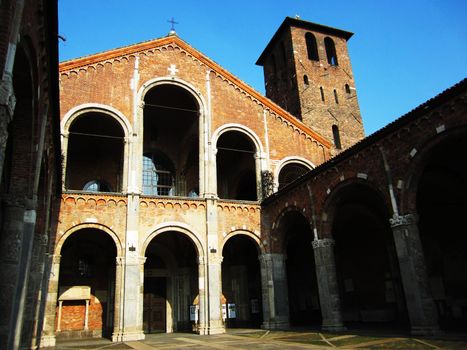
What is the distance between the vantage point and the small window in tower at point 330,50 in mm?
32906

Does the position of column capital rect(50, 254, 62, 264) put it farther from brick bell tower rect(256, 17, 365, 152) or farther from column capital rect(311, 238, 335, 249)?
brick bell tower rect(256, 17, 365, 152)

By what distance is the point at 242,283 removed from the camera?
2303 centimetres

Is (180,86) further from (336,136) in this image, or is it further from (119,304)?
(336,136)

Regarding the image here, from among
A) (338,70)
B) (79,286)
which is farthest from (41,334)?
(338,70)

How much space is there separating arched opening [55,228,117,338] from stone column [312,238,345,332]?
10390 mm

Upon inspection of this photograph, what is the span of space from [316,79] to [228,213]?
1577 cm

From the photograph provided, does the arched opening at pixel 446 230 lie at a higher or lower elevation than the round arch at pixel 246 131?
lower

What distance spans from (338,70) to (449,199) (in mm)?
18373

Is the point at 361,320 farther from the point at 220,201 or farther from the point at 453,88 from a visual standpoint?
the point at 453,88

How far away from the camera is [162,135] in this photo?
24969 millimetres

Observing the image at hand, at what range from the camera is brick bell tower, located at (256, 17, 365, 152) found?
2950 cm

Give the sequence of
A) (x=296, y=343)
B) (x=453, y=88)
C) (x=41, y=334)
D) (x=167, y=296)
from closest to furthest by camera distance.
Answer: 1. (x=453, y=88)
2. (x=296, y=343)
3. (x=41, y=334)
4. (x=167, y=296)

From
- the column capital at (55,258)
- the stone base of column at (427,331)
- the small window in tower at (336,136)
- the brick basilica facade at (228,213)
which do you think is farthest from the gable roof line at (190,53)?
the stone base of column at (427,331)

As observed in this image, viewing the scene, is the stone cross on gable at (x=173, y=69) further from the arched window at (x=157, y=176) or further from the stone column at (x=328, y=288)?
the stone column at (x=328, y=288)
